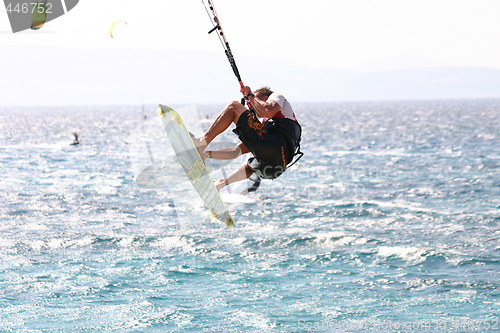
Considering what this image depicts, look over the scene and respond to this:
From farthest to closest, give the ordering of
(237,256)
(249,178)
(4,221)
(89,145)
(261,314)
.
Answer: (89,145) < (4,221) < (237,256) < (261,314) < (249,178)

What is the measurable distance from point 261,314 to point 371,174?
103ft

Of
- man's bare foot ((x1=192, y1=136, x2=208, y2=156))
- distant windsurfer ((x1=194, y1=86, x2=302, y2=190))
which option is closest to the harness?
distant windsurfer ((x1=194, y1=86, x2=302, y2=190))

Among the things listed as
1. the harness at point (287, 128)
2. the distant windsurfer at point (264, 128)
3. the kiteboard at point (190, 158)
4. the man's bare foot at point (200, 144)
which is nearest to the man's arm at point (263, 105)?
the distant windsurfer at point (264, 128)

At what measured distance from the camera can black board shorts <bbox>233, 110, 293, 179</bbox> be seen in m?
10.0

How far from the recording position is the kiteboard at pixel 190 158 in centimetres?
1059

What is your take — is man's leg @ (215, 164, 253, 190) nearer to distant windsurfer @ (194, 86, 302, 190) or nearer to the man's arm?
distant windsurfer @ (194, 86, 302, 190)

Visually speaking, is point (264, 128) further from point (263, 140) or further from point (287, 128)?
point (287, 128)

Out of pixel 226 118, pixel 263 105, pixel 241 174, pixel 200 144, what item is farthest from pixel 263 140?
pixel 241 174

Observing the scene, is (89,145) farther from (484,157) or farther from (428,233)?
(428,233)

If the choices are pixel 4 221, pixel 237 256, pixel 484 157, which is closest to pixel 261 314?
pixel 237 256

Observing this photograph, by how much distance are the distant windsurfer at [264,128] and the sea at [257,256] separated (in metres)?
1.30

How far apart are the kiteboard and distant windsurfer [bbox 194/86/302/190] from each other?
306mm

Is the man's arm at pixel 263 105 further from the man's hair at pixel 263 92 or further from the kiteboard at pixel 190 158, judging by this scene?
the kiteboard at pixel 190 158

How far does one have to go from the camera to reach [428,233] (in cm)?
3098
